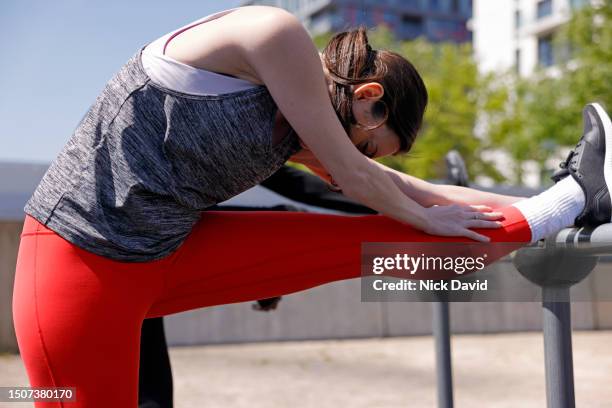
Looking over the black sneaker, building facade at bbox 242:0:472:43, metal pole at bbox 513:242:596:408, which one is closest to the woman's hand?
metal pole at bbox 513:242:596:408

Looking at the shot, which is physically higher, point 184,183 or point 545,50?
point 545,50

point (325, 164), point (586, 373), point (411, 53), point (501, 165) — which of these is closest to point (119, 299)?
point (325, 164)

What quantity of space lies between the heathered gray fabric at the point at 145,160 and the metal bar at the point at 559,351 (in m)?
0.73

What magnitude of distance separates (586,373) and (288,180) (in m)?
2.95

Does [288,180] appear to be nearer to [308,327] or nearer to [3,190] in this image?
[3,190]

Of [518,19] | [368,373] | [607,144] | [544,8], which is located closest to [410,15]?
[518,19]

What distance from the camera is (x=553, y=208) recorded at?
1492mm

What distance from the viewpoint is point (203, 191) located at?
1287 millimetres

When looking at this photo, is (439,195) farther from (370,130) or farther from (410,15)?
(410,15)

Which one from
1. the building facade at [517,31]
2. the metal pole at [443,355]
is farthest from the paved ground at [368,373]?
the building facade at [517,31]

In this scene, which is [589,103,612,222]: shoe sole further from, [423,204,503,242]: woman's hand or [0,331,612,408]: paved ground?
[0,331,612,408]: paved ground

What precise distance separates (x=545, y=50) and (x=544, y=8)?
1.62 metres

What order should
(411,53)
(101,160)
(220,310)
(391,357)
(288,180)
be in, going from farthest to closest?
(411,53)
(220,310)
(391,357)
(288,180)
(101,160)

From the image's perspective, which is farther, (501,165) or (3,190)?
(501,165)
